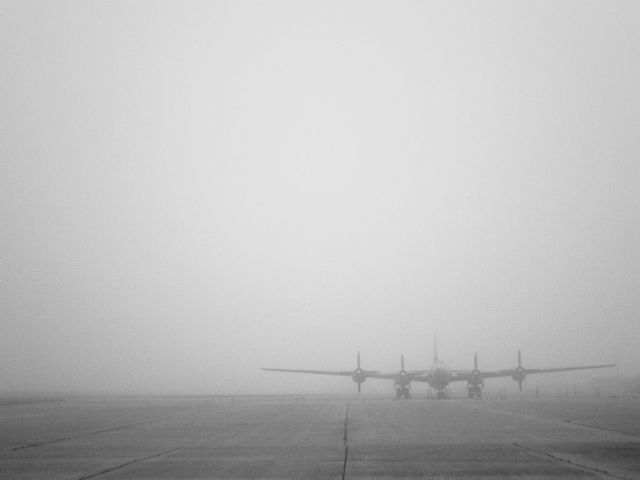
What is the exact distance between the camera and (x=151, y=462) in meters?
16.4

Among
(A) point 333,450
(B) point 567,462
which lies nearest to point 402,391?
(A) point 333,450

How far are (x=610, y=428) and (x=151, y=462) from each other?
19.4 metres

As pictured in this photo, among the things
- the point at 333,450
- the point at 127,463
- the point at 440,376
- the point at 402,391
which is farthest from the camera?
the point at 402,391

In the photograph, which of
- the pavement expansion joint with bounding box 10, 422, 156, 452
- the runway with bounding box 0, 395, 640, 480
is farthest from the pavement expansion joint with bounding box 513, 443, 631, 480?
the pavement expansion joint with bounding box 10, 422, 156, 452

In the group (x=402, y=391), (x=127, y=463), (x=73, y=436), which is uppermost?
(x=127, y=463)

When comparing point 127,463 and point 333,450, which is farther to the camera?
point 333,450

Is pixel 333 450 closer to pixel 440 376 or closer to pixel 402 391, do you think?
pixel 440 376

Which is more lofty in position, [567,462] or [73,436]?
[567,462]

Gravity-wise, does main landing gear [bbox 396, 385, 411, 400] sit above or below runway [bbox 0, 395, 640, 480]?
below

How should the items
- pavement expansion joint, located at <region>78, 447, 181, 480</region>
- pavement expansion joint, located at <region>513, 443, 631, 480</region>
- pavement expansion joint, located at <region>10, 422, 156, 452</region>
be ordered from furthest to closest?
pavement expansion joint, located at <region>10, 422, 156, 452</region>, pavement expansion joint, located at <region>78, 447, 181, 480</region>, pavement expansion joint, located at <region>513, 443, 631, 480</region>

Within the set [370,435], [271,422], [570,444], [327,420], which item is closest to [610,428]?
[570,444]

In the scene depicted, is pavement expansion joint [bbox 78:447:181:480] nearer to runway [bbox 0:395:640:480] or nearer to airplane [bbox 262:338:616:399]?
runway [bbox 0:395:640:480]

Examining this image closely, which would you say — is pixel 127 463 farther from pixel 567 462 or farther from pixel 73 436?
pixel 567 462

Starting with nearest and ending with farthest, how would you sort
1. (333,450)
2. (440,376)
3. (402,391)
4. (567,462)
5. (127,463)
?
(567,462)
(127,463)
(333,450)
(440,376)
(402,391)
